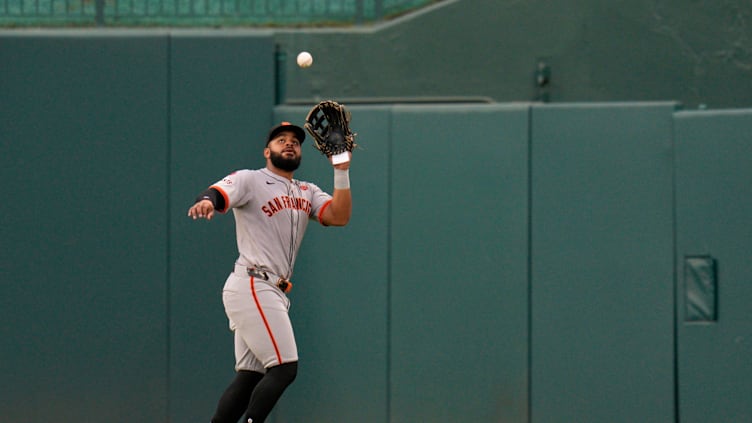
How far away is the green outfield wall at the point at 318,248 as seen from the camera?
7270mm

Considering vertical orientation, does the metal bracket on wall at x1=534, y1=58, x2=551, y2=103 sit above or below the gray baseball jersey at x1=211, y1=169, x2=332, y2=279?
above

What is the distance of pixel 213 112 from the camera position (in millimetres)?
Answer: 7520

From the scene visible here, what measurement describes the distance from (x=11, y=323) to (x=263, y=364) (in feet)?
8.46

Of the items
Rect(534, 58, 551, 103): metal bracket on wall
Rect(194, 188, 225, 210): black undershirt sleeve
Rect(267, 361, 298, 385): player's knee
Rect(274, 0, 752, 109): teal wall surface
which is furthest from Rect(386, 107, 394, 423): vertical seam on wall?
Rect(194, 188, 225, 210): black undershirt sleeve

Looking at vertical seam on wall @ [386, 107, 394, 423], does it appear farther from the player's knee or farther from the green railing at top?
the player's knee

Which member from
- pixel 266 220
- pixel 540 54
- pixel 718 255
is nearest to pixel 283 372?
pixel 266 220

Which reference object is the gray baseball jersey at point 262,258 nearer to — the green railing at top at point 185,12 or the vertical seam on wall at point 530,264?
the vertical seam on wall at point 530,264

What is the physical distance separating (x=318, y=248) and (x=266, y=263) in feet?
5.42

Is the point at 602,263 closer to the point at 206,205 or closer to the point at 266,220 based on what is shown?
the point at 266,220

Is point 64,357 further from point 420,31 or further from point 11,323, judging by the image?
point 420,31

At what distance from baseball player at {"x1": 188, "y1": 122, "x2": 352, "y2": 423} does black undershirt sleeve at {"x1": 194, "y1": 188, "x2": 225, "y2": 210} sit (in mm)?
10

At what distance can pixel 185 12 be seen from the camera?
8398mm

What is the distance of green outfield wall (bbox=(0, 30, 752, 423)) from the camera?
727 cm

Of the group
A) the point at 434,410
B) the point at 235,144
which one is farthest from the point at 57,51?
the point at 434,410
